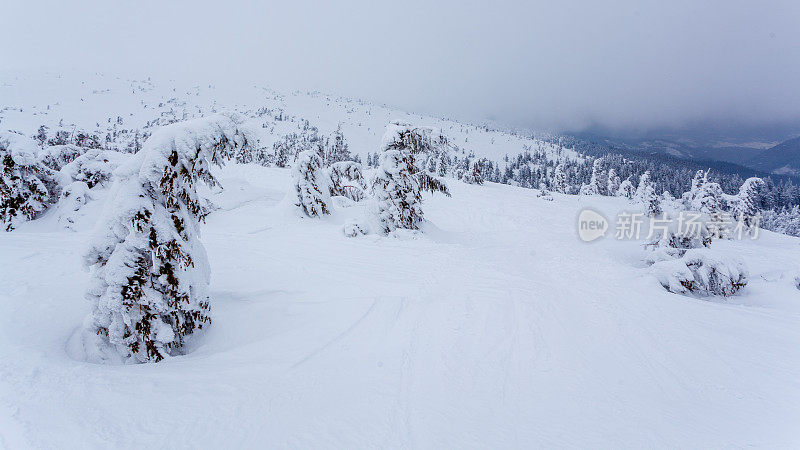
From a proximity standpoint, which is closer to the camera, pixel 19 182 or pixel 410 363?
pixel 410 363

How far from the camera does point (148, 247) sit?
4.79 metres

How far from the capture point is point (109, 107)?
5930 inches

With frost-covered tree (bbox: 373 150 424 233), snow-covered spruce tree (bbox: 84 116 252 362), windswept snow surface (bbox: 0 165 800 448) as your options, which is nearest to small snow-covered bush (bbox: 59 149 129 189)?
windswept snow surface (bbox: 0 165 800 448)

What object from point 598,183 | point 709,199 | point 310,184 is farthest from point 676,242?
point 598,183

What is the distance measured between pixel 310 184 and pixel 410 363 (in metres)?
12.8

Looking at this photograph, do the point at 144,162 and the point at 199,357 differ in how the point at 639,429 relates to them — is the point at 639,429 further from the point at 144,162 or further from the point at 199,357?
the point at 144,162

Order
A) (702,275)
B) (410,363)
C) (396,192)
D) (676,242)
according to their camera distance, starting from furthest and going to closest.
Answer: (676,242) → (396,192) → (702,275) → (410,363)

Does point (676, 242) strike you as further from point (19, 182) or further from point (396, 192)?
point (19, 182)

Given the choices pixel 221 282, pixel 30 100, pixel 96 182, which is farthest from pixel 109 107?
pixel 221 282

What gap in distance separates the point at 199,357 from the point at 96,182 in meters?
16.4

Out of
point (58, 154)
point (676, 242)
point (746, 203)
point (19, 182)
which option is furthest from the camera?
point (746, 203)

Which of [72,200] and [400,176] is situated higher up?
[400,176]

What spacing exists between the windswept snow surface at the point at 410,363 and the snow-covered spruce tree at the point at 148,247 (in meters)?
0.56

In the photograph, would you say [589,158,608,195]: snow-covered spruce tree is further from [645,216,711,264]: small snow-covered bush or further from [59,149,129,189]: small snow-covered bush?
[59,149,129,189]: small snow-covered bush
